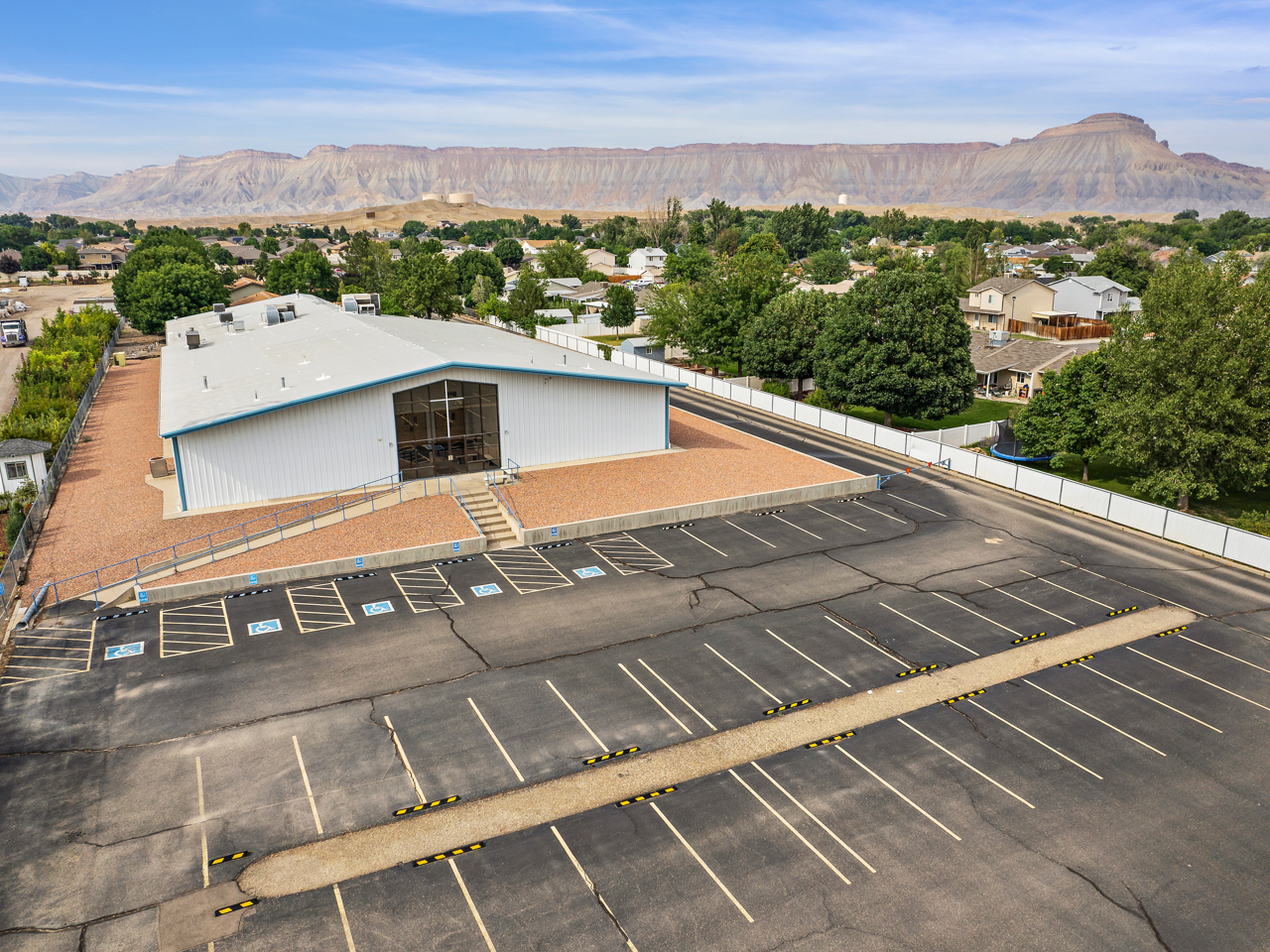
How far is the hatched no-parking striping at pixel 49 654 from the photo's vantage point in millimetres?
22516

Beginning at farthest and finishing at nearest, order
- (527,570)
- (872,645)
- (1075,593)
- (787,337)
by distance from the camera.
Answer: (787,337) → (527,570) → (1075,593) → (872,645)

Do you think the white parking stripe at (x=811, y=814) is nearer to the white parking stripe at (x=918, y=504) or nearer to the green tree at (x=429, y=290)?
the white parking stripe at (x=918, y=504)

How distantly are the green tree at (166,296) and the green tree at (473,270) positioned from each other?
49.1 m

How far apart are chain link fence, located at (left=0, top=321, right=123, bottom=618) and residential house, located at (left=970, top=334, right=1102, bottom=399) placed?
6151cm

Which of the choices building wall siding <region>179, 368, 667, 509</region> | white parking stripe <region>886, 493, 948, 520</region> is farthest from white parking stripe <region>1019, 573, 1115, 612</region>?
building wall siding <region>179, 368, 667, 509</region>

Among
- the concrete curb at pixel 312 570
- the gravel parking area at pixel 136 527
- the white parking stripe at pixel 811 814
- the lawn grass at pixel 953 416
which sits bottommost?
the white parking stripe at pixel 811 814

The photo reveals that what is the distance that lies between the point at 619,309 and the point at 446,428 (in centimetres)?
5901

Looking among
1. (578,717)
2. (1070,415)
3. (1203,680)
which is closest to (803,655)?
(578,717)

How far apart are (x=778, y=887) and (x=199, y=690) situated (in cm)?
1623

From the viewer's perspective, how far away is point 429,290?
87.9m

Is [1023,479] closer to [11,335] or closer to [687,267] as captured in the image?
[687,267]

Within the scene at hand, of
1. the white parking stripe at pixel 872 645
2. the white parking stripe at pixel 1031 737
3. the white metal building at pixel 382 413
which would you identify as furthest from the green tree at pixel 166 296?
the white parking stripe at pixel 1031 737

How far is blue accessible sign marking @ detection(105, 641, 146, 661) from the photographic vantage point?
23.5m

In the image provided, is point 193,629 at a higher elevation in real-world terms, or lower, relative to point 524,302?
lower
